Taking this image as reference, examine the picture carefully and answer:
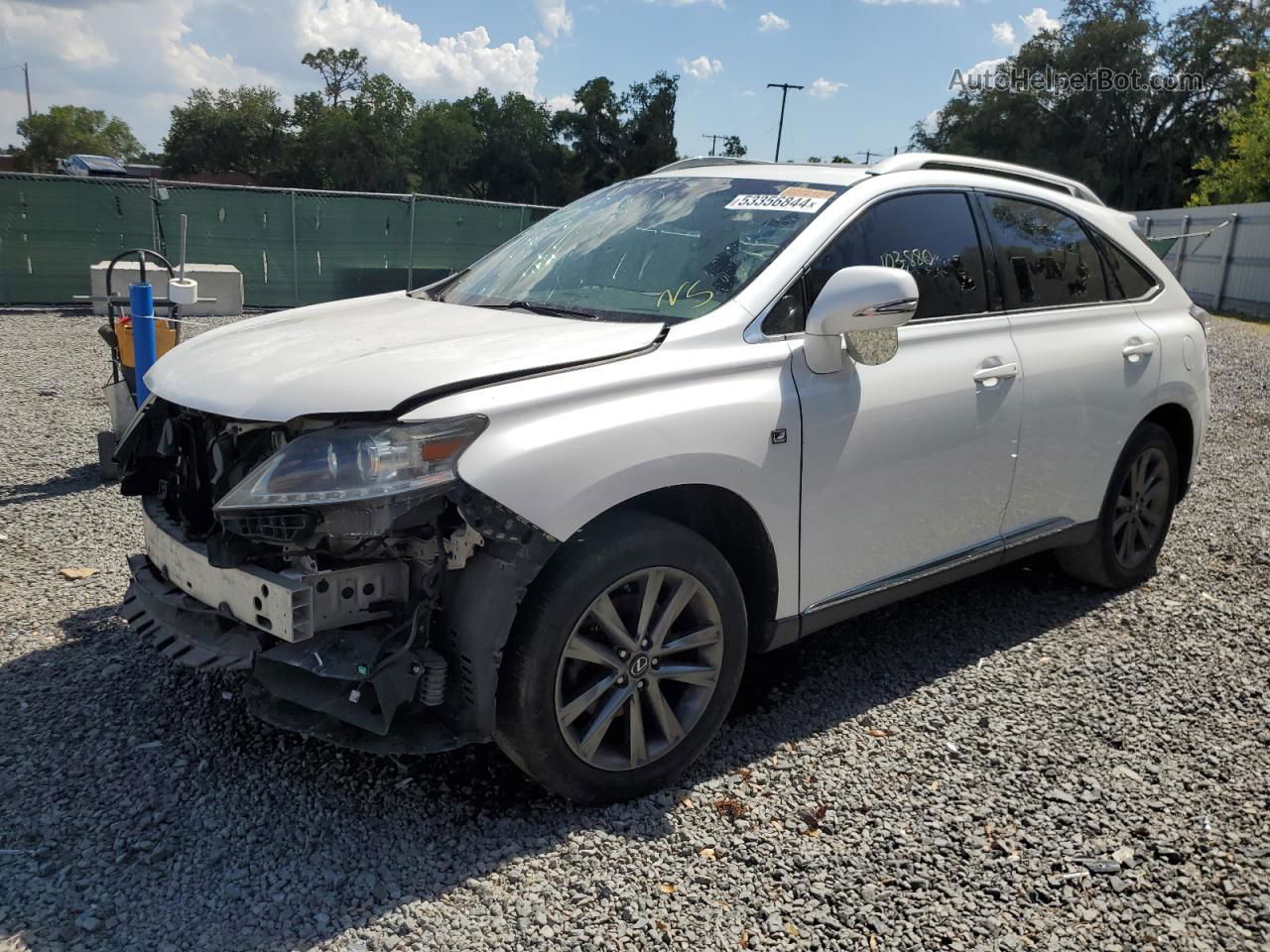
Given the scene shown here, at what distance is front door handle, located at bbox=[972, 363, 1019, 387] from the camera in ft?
12.9

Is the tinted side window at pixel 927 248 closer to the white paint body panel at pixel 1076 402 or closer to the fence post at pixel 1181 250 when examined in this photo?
the white paint body panel at pixel 1076 402

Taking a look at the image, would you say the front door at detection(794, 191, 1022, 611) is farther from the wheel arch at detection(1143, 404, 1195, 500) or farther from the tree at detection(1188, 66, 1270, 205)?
the tree at detection(1188, 66, 1270, 205)

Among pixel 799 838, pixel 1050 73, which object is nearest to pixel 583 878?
A: pixel 799 838

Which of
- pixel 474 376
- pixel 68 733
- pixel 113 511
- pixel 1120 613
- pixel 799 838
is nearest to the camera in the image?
pixel 474 376

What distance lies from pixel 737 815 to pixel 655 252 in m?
1.93

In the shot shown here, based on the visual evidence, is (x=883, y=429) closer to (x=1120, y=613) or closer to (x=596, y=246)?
(x=596, y=246)

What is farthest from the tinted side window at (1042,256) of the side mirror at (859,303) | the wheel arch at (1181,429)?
the side mirror at (859,303)

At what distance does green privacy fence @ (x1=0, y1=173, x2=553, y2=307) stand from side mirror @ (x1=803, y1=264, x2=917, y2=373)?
49.1ft

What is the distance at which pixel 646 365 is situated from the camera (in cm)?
308

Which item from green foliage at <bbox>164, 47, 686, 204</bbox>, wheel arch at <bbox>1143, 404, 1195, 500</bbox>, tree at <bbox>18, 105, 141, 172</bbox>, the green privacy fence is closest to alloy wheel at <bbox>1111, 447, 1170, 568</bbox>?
wheel arch at <bbox>1143, 404, 1195, 500</bbox>

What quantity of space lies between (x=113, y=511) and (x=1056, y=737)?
497 centimetres

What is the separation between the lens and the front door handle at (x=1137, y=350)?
4.63 meters

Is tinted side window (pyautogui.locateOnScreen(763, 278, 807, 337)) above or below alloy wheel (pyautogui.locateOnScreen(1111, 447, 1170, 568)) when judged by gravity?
above

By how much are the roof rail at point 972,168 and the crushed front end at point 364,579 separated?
217cm
